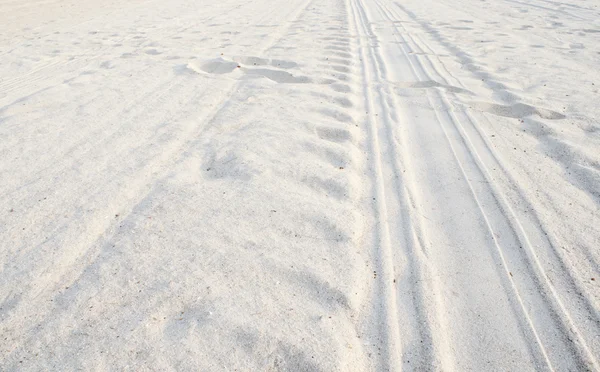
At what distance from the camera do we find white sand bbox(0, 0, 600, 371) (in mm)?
1689

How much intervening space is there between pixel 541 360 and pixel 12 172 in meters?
3.27

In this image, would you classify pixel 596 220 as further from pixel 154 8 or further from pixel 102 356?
pixel 154 8

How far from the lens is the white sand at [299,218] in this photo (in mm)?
1689

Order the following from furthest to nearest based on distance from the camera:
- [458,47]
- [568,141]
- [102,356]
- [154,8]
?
[154,8] → [458,47] → [568,141] → [102,356]

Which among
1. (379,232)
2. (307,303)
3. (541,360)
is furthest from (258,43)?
(541,360)

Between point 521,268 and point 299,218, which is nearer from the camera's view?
point 521,268

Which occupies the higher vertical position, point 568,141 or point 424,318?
point 568,141

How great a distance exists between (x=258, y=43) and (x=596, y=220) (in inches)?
216

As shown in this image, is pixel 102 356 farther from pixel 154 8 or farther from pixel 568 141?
pixel 154 8

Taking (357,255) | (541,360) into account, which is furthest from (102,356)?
(541,360)

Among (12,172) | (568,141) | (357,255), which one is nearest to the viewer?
(357,255)

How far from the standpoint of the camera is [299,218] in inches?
→ 93.9

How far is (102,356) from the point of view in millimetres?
1586

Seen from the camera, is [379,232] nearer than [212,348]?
No
